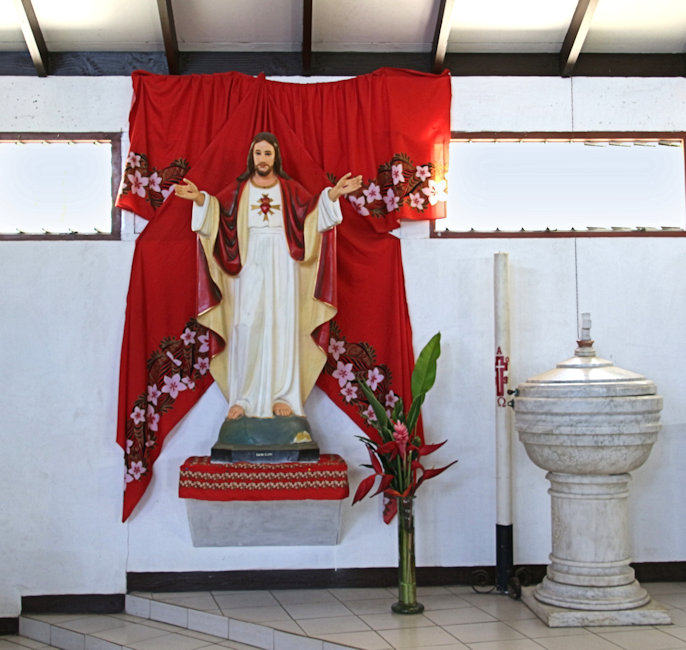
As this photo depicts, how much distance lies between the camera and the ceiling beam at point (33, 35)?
4.89 m

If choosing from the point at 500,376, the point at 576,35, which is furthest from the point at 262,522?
the point at 576,35

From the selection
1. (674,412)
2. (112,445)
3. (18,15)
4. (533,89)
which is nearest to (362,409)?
(112,445)

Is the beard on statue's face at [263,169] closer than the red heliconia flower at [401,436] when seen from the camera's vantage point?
No

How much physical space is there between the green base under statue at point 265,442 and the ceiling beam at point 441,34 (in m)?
2.21

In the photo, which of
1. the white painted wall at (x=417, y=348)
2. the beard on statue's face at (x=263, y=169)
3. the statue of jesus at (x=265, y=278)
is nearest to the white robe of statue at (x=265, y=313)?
the statue of jesus at (x=265, y=278)

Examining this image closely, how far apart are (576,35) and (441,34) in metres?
0.76

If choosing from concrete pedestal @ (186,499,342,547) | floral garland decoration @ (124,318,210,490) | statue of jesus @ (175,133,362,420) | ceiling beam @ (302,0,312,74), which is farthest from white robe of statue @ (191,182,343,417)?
ceiling beam @ (302,0,312,74)

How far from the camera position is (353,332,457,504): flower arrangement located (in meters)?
4.46

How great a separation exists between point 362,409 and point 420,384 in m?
0.56

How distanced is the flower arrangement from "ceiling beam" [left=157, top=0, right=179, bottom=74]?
84.3 inches

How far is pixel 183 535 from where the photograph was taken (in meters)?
5.01

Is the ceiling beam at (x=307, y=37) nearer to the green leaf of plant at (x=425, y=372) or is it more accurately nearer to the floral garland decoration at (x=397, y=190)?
the floral garland decoration at (x=397, y=190)

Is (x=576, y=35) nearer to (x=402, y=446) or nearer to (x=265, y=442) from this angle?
(x=402, y=446)

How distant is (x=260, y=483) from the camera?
4543mm
